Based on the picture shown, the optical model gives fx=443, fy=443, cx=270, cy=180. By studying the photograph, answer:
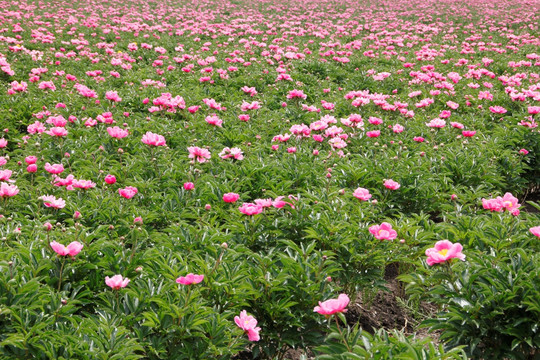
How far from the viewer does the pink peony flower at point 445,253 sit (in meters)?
2.04

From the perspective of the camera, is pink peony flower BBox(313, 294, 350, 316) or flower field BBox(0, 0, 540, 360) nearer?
pink peony flower BBox(313, 294, 350, 316)

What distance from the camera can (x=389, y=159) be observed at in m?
4.36

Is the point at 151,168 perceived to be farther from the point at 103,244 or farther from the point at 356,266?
the point at 356,266

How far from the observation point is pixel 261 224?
3123 millimetres

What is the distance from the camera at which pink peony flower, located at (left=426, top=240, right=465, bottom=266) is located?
2.04 metres

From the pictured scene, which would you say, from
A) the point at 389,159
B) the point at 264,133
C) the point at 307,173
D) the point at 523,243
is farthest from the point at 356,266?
the point at 264,133

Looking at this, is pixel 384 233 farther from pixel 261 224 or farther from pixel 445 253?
pixel 261 224

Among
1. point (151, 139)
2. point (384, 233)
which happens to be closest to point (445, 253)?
point (384, 233)

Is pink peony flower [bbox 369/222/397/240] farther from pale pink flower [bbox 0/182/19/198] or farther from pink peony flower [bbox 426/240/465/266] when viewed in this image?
pale pink flower [bbox 0/182/19/198]

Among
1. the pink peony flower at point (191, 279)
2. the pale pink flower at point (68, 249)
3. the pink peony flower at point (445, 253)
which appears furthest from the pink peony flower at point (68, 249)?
the pink peony flower at point (445, 253)

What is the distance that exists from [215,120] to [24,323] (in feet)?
9.02

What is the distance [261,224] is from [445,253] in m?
1.36

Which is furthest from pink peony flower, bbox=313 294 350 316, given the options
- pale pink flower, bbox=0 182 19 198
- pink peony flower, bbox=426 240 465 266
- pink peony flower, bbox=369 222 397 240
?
pale pink flower, bbox=0 182 19 198

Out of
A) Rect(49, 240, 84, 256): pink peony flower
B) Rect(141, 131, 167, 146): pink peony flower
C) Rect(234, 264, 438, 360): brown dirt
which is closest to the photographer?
Rect(49, 240, 84, 256): pink peony flower
